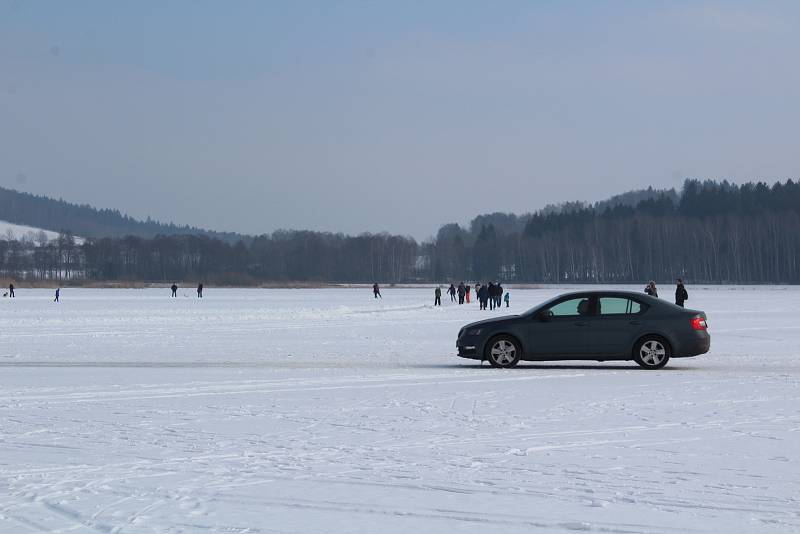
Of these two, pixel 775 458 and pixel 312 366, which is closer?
pixel 775 458

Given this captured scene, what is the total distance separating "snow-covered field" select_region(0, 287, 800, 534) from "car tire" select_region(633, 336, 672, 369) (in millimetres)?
414

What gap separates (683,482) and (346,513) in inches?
105

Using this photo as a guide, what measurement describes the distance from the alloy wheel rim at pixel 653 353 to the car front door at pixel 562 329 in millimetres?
978

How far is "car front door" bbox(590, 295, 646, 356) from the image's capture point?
18.5m

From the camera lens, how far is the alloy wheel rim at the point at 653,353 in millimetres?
18469

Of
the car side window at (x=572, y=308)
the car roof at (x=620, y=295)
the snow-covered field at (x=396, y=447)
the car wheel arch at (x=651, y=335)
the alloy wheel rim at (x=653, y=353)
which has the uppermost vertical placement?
the car roof at (x=620, y=295)

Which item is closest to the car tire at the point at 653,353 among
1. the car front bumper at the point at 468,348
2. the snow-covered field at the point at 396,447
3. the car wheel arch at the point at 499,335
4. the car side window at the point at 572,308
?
the snow-covered field at the point at 396,447

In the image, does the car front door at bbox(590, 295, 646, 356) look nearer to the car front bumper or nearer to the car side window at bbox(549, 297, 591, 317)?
the car side window at bbox(549, 297, 591, 317)

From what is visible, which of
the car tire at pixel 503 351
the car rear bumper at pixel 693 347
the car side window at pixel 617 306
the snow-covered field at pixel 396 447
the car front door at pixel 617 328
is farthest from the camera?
the car tire at pixel 503 351

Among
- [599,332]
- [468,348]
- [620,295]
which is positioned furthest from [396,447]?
[620,295]

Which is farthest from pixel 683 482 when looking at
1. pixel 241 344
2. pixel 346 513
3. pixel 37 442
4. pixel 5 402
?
pixel 241 344

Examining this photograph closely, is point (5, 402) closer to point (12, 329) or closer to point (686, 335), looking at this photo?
point (686, 335)

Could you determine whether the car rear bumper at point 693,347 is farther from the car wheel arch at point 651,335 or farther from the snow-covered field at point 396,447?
the snow-covered field at point 396,447

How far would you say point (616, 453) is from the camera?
9.48 metres
